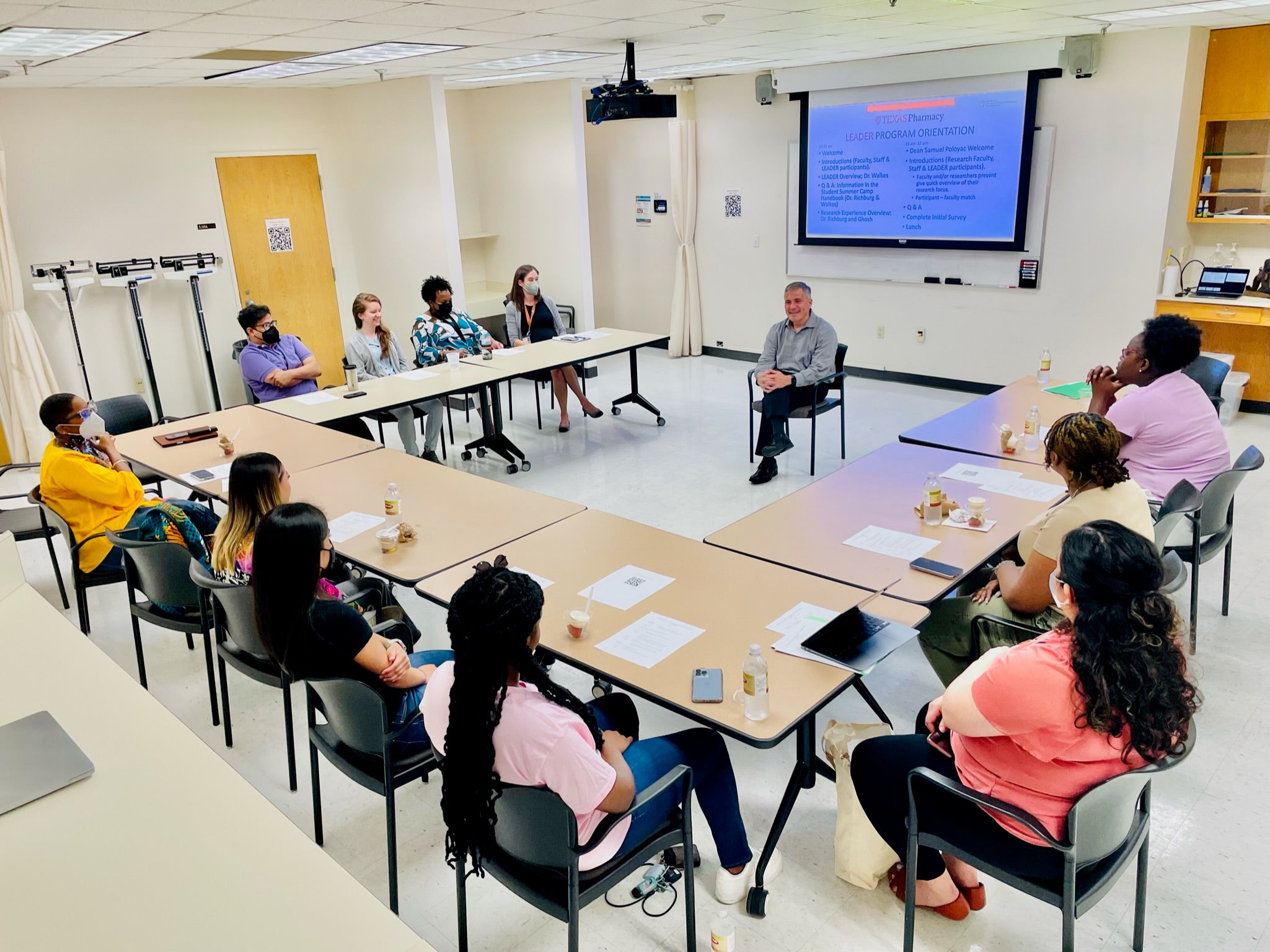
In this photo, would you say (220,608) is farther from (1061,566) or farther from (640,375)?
(640,375)

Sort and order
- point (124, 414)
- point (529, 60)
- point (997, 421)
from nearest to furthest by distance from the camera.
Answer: point (997, 421)
point (124, 414)
point (529, 60)

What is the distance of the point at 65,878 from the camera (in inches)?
69.4

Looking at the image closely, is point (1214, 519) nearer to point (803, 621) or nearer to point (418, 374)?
point (803, 621)

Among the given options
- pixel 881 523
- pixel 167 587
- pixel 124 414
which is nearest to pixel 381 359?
pixel 124 414

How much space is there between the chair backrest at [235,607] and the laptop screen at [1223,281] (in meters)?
6.81

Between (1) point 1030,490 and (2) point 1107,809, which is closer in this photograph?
(2) point 1107,809

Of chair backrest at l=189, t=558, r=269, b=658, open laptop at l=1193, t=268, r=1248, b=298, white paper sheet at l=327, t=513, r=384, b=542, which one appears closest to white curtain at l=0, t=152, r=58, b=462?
white paper sheet at l=327, t=513, r=384, b=542

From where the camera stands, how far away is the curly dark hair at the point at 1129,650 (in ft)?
6.25

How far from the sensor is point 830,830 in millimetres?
2900

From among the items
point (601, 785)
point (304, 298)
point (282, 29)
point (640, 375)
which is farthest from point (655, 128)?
point (601, 785)

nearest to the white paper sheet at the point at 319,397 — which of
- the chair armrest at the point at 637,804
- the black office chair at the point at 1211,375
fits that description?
the chair armrest at the point at 637,804

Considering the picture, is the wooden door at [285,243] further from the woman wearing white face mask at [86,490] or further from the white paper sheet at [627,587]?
the white paper sheet at [627,587]

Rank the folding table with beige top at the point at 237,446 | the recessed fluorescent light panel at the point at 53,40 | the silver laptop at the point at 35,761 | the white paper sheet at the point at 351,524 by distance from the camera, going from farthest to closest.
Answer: the folding table with beige top at the point at 237,446 → the recessed fluorescent light panel at the point at 53,40 → the white paper sheet at the point at 351,524 → the silver laptop at the point at 35,761

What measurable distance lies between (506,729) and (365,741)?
0.71 metres
